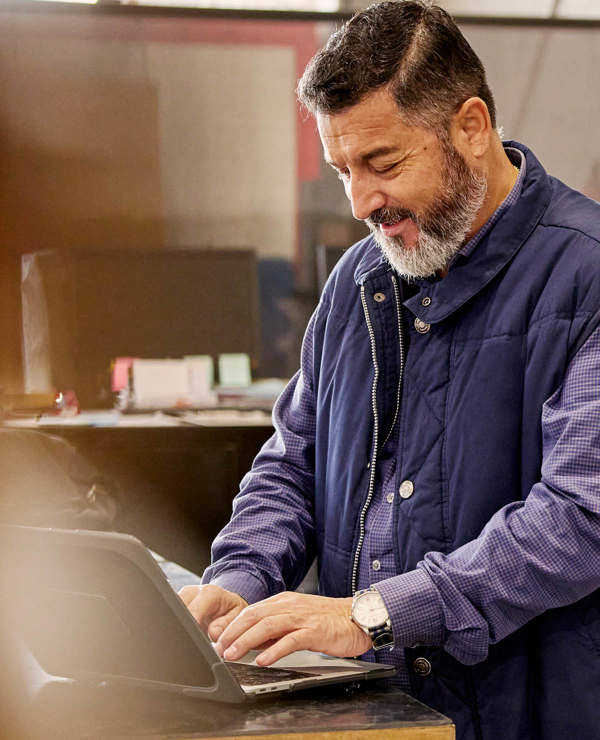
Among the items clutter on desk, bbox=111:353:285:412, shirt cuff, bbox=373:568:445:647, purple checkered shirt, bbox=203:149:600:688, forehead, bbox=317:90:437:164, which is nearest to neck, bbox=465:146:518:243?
forehead, bbox=317:90:437:164

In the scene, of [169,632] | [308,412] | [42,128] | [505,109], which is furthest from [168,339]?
[169,632]

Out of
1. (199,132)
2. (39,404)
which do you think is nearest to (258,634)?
(39,404)

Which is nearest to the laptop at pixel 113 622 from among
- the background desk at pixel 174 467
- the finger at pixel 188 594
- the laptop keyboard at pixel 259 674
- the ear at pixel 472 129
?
the laptop keyboard at pixel 259 674

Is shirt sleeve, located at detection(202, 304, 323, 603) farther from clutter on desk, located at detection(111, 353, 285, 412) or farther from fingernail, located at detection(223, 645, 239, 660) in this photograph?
clutter on desk, located at detection(111, 353, 285, 412)

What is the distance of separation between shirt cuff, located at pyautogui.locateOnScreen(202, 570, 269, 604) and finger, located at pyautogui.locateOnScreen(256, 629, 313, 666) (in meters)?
0.25

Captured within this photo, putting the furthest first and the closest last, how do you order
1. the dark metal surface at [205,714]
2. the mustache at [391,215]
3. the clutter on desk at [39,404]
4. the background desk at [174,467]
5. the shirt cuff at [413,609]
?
the clutter on desk at [39,404], the background desk at [174,467], the mustache at [391,215], the shirt cuff at [413,609], the dark metal surface at [205,714]

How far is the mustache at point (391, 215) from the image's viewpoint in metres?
1.40

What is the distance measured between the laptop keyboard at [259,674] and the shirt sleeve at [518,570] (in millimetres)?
155

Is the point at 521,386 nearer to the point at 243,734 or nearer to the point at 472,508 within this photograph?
the point at 472,508

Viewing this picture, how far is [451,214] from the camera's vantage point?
1.37 metres

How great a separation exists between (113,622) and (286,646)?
0.20 metres

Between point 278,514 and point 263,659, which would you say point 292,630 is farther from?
point 278,514

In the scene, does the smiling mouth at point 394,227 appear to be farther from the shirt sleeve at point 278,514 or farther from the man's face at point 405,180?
the shirt sleeve at point 278,514

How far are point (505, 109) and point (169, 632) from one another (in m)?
5.18
